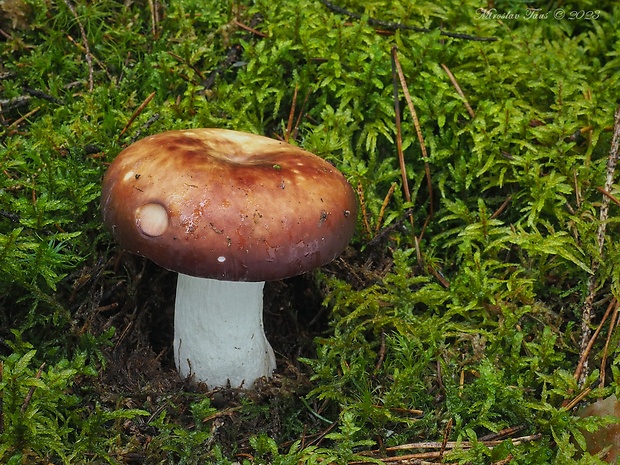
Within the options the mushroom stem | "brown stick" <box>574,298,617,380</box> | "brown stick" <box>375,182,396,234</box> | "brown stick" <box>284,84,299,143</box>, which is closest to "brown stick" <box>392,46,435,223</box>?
"brown stick" <box>375,182,396,234</box>

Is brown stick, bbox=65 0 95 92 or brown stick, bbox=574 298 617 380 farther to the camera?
brown stick, bbox=65 0 95 92

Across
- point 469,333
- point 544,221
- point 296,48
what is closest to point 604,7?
point 544,221

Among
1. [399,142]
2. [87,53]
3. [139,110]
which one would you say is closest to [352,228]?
[399,142]

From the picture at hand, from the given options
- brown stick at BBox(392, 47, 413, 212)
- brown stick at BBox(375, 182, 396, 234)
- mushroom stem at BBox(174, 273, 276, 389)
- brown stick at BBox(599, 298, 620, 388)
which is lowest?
mushroom stem at BBox(174, 273, 276, 389)

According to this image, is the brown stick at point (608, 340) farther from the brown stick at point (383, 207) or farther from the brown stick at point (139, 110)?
the brown stick at point (139, 110)

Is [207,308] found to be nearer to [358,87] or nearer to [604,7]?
[358,87]

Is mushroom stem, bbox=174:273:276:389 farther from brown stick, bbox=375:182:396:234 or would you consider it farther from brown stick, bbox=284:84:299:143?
brown stick, bbox=284:84:299:143

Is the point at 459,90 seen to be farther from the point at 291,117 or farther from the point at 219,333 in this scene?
the point at 219,333
